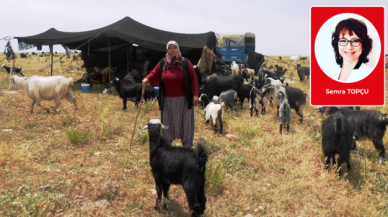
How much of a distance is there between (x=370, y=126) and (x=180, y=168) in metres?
3.94

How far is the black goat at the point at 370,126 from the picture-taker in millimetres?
4973

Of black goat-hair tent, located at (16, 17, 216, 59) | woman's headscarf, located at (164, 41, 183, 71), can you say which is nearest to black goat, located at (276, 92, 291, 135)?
woman's headscarf, located at (164, 41, 183, 71)

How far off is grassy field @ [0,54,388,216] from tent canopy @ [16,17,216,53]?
18.3 feet

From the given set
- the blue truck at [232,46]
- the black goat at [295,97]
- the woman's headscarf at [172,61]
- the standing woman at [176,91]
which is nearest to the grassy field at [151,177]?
the standing woman at [176,91]

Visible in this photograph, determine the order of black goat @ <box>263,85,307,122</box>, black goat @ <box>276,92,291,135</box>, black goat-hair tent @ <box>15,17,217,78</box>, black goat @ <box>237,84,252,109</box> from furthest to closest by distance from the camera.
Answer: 1. black goat-hair tent @ <box>15,17,217,78</box>
2. black goat @ <box>237,84,252,109</box>
3. black goat @ <box>263,85,307,122</box>
4. black goat @ <box>276,92,291,135</box>

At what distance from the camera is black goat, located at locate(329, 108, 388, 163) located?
4.97 m

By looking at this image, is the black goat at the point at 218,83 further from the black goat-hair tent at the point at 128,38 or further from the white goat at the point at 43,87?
the white goat at the point at 43,87

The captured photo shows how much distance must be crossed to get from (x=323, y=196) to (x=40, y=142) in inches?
202

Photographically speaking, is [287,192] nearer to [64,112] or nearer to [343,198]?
[343,198]

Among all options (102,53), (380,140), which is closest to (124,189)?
(380,140)

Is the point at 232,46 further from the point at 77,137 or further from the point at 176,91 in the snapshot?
the point at 176,91

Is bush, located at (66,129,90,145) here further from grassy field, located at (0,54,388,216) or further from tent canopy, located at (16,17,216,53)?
tent canopy, located at (16,17,216,53)

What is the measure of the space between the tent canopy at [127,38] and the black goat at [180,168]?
8.79 metres

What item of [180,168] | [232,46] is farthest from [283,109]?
[232,46]
